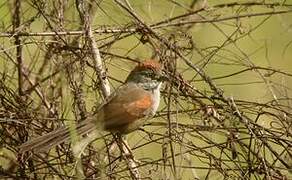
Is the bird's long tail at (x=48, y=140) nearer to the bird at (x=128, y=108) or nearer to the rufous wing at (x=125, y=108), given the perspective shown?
the bird at (x=128, y=108)

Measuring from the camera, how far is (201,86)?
659 cm

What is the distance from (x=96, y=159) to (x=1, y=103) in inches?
21.5

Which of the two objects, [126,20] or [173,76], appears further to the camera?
[126,20]

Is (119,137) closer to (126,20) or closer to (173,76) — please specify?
(173,76)

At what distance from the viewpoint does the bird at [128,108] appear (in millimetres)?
3871

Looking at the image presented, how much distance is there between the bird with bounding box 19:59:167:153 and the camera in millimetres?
3871

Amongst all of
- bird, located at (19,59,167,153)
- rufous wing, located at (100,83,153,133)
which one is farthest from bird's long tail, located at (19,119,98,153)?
rufous wing, located at (100,83,153,133)

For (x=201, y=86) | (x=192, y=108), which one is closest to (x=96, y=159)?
(x=192, y=108)

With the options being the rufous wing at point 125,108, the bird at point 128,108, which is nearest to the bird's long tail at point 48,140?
the bird at point 128,108

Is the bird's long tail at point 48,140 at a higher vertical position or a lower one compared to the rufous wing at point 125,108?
lower

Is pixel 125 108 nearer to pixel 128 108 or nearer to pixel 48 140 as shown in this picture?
pixel 128 108

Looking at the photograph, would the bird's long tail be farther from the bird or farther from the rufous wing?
the rufous wing

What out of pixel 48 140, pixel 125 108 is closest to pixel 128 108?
pixel 125 108

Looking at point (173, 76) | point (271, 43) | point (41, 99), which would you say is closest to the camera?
point (173, 76)
